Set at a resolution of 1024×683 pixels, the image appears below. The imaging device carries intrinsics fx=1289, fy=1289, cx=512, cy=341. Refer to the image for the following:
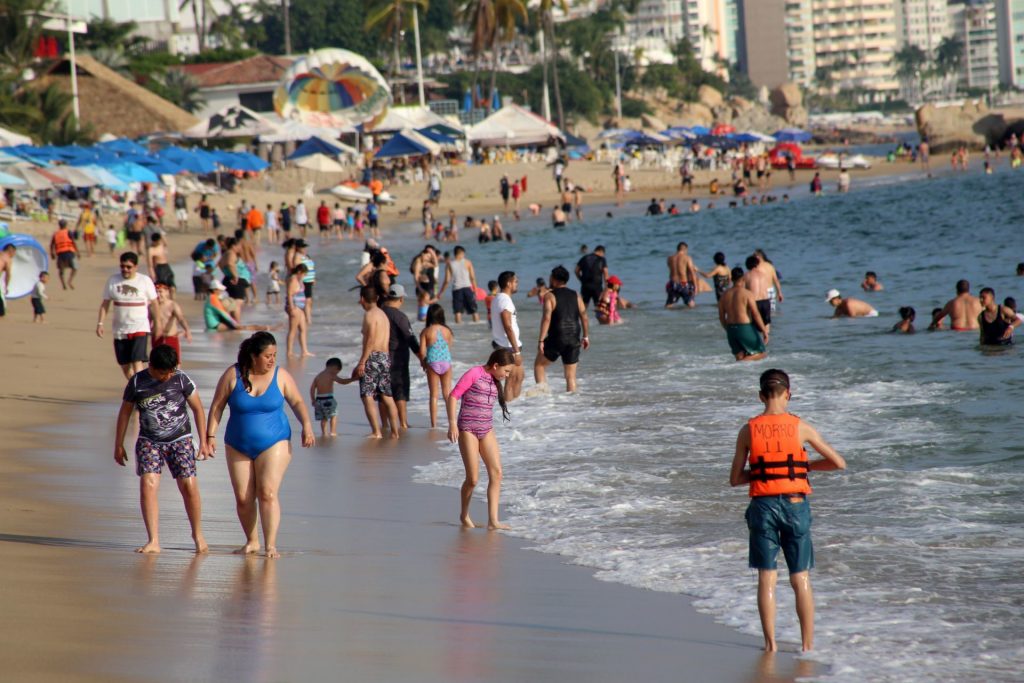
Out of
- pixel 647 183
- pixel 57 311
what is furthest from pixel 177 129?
pixel 57 311

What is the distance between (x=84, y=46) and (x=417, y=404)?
5955 cm

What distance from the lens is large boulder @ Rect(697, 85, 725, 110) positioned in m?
125

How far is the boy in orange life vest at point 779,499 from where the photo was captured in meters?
5.60

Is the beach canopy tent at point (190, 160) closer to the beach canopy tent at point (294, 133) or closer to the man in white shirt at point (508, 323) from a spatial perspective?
the beach canopy tent at point (294, 133)

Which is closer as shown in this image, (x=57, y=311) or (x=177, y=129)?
(x=57, y=311)

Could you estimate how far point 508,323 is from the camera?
41.4ft

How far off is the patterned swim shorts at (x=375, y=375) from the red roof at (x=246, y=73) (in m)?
63.2

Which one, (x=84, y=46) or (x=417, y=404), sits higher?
(x=84, y=46)

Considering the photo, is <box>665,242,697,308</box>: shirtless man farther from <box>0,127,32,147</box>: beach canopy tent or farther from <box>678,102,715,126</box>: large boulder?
<box>678,102,715,126</box>: large boulder

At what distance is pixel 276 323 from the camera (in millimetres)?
21219

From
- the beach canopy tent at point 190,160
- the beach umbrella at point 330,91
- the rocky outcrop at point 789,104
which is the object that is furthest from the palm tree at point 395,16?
the rocky outcrop at point 789,104

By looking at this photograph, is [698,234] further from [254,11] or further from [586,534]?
[254,11]

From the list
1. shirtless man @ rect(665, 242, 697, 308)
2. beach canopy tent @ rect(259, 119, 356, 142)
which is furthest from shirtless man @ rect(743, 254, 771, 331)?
beach canopy tent @ rect(259, 119, 356, 142)

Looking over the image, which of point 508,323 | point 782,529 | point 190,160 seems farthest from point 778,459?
point 190,160
